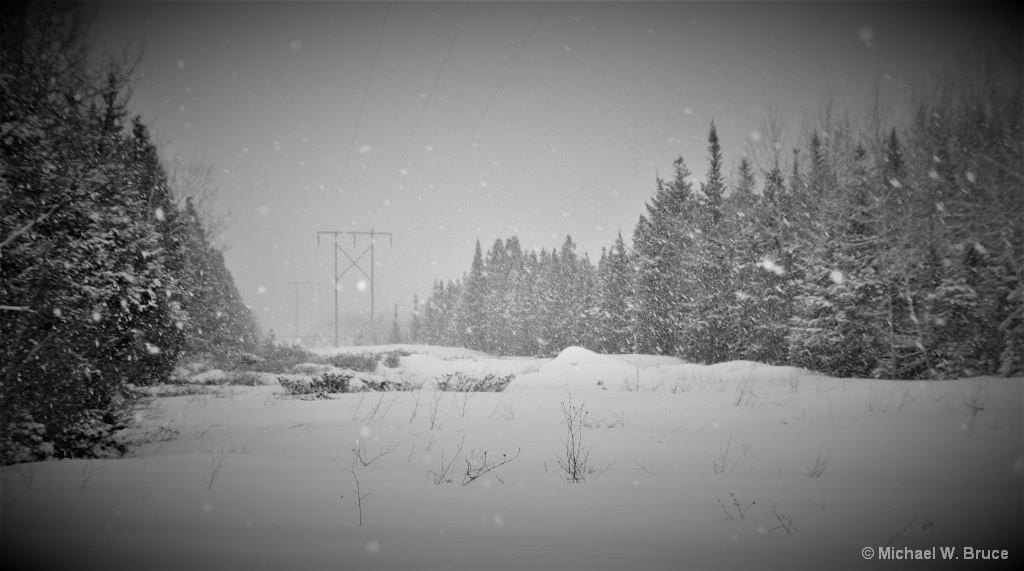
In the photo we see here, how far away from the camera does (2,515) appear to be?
129 inches

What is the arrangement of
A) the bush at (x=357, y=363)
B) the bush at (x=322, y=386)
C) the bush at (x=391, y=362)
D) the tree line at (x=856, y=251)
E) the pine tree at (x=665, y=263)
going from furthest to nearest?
the pine tree at (x=665, y=263) < the bush at (x=391, y=362) < the bush at (x=357, y=363) < the tree line at (x=856, y=251) < the bush at (x=322, y=386)

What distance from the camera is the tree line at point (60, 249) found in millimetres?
5344

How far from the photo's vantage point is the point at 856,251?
19.1m

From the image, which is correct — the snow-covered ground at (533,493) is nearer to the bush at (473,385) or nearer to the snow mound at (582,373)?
the bush at (473,385)

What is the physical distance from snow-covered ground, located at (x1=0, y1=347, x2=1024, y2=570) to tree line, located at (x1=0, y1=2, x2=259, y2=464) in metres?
1.04

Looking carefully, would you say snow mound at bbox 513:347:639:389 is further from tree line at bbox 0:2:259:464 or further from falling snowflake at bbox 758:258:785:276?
falling snowflake at bbox 758:258:785:276

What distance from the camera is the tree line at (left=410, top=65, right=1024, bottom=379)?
680 inches

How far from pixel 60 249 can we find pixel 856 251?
2557cm

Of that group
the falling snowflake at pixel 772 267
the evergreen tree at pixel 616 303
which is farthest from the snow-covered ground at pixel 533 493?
the evergreen tree at pixel 616 303

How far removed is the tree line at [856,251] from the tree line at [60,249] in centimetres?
2419

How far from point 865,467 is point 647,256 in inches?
1034

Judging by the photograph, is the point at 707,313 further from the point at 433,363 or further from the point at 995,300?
the point at 433,363

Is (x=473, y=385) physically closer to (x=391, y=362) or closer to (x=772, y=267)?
(x=391, y=362)

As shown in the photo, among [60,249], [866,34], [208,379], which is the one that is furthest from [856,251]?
[208,379]
